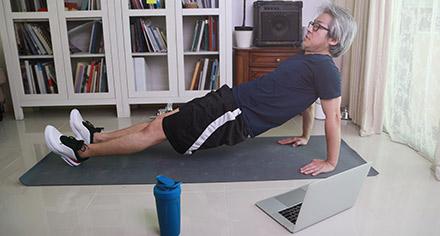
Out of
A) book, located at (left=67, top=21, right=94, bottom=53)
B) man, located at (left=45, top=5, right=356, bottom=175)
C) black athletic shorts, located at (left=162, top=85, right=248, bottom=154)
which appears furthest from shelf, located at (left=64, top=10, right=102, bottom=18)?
black athletic shorts, located at (left=162, top=85, right=248, bottom=154)

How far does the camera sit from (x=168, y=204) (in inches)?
50.6

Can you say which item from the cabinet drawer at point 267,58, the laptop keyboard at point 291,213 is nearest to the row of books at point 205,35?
the cabinet drawer at point 267,58

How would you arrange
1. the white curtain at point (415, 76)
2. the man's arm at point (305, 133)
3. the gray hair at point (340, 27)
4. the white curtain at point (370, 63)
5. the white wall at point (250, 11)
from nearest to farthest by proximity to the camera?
the gray hair at point (340, 27)
the white curtain at point (415, 76)
the man's arm at point (305, 133)
the white curtain at point (370, 63)
the white wall at point (250, 11)

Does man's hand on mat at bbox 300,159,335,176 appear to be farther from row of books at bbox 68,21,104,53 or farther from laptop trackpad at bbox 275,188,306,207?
row of books at bbox 68,21,104,53

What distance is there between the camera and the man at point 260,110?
5.88ft

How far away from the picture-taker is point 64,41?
296 centimetres

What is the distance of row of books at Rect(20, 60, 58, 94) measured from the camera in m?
3.06

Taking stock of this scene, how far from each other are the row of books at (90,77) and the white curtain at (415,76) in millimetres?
2204

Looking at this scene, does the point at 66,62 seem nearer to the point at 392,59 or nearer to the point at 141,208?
the point at 141,208

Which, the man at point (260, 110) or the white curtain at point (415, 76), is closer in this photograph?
the man at point (260, 110)

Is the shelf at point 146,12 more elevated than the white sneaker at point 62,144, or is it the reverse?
the shelf at point 146,12

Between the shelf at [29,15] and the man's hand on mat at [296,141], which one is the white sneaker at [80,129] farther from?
A: the shelf at [29,15]

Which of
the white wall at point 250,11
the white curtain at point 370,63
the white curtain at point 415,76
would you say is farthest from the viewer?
the white wall at point 250,11

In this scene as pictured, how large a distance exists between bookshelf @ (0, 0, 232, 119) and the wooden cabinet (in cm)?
12
